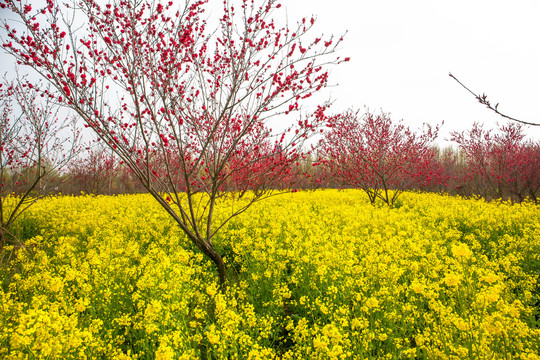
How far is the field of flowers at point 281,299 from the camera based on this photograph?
2.64 metres

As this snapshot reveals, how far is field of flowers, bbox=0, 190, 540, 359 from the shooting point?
264 cm

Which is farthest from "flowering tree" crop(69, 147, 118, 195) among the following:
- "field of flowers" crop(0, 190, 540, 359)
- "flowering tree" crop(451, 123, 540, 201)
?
"flowering tree" crop(451, 123, 540, 201)

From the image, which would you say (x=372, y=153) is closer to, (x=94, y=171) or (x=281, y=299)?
(x=281, y=299)

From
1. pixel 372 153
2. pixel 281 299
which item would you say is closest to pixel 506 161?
pixel 372 153

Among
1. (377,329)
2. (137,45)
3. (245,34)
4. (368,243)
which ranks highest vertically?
(245,34)

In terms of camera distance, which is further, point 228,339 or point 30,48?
point 30,48

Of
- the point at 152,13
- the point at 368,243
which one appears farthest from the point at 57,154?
the point at 368,243

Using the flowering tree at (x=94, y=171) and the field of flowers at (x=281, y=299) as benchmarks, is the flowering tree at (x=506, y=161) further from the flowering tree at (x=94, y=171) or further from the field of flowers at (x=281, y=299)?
the flowering tree at (x=94, y=171)

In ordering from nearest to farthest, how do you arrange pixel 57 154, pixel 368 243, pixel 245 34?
pixel 245 34 < pixel 368 243 < pixel 57 154

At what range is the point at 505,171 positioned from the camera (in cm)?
1430

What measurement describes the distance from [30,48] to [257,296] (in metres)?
4.31

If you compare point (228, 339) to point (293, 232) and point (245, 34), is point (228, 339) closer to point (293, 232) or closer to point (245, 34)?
point (293, 232)

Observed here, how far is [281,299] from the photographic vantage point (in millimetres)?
3896

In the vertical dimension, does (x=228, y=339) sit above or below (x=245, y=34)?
below
